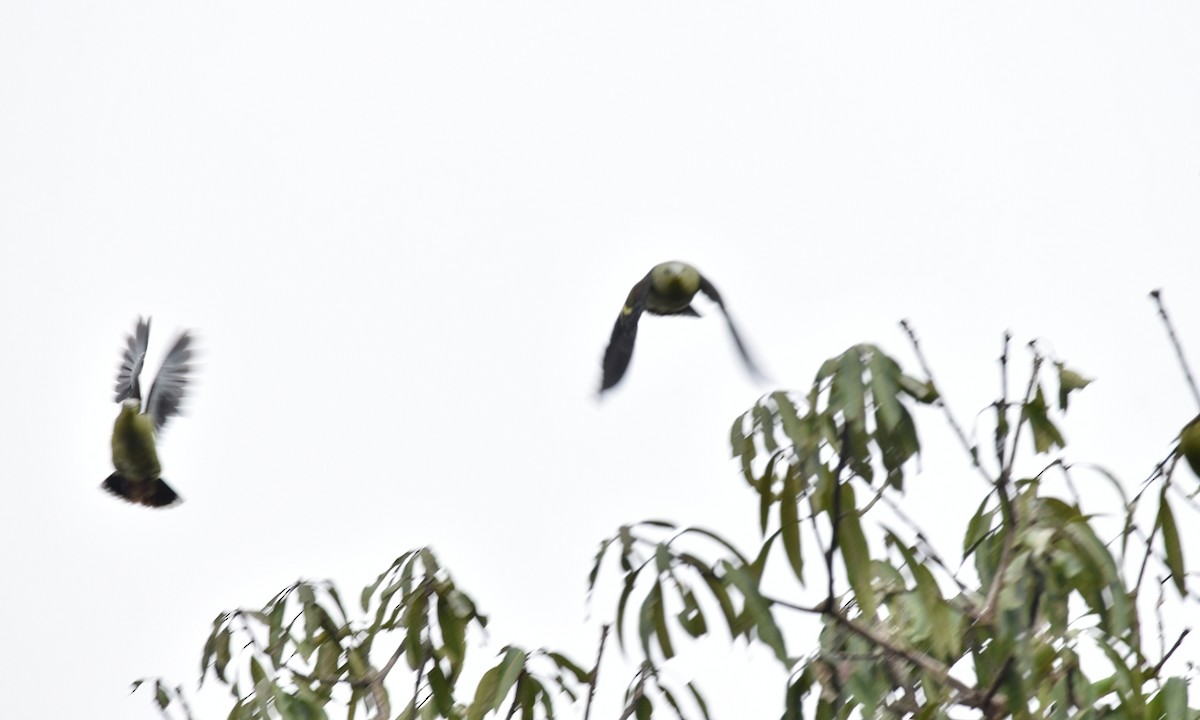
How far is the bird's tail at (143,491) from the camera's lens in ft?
19.8

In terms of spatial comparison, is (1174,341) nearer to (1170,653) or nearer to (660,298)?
(1170,653)

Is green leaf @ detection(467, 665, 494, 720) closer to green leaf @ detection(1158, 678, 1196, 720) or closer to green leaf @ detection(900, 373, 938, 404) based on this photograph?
green leaf @ detection(900, 373, 938, 404)

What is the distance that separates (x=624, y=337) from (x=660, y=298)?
12.5 inches

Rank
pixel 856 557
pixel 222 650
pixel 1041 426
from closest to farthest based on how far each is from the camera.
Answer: pixel 856 557 < pixel 1041 426 < pixel 222 650

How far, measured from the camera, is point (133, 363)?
19.3ft

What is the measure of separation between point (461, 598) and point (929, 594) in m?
0.91

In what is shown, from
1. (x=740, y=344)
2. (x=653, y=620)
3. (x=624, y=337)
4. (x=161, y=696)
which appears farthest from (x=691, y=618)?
(x=624, y=337)

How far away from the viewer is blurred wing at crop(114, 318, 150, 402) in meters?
5.78

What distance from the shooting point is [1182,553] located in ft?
7.79

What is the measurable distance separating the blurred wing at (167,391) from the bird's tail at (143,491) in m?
0.34

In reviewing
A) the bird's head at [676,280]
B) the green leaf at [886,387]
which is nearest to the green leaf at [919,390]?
the green leaf at [886,387]

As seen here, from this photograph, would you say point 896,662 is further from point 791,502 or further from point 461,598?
point 461,598

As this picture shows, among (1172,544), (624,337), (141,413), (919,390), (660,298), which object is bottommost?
(1172,544)

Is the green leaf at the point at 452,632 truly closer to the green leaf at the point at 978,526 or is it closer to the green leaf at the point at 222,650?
the green leaf at the point at 222,650
